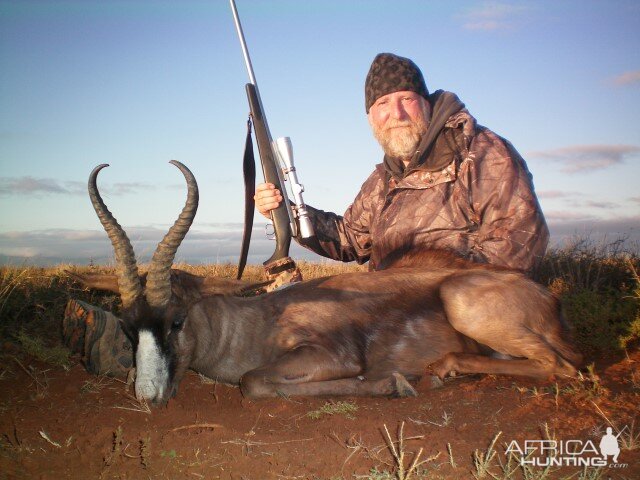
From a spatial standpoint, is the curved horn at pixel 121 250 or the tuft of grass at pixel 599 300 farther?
the tuft of grass at pixel 599 300

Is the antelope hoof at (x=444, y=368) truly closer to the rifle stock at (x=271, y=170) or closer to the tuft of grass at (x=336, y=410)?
the tuft of grass at (x=336, y=410)

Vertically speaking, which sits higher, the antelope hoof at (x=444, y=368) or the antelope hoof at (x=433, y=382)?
the antelope hoof at (x=444, y=368)

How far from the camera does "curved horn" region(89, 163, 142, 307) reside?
4.63 m

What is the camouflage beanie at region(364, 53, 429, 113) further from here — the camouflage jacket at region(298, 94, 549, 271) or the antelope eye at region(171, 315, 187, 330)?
the antelope eye at region(171, 315, 187, 330)

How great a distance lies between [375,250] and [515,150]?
A: 2.06 m

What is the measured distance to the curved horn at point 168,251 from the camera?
4.63 meters

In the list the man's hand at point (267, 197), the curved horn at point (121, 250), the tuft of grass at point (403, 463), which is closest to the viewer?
the tuft of grass at point (403, 463)

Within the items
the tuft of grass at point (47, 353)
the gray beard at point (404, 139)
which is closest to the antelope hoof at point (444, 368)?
the gray beard at point (404, 139)

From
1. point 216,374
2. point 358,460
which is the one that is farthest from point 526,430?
point 216,374

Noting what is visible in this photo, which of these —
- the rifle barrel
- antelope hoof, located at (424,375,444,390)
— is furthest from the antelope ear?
the rifle barrel

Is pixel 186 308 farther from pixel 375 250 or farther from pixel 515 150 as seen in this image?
pixel 515 150

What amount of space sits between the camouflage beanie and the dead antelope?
2959mm

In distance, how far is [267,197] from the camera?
7.55 m

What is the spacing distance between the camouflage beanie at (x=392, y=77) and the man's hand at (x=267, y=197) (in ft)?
6.07
